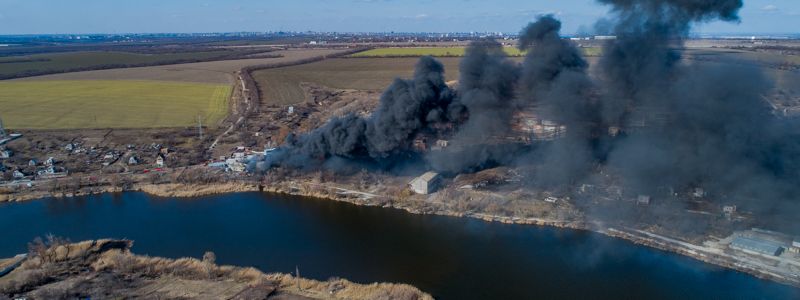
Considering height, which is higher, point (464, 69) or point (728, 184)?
point (464, 69)

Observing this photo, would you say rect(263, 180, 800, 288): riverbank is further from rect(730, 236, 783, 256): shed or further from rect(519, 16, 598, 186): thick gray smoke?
rect(519, 16, 598, 186): thick gray smoke

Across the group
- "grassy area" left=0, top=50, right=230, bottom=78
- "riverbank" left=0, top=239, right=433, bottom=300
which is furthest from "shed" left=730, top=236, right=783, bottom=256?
"grassy area" left=0, top=50, right=230, bottom=78

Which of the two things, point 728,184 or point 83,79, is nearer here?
point 728,184

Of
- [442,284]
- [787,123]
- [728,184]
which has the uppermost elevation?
[787,123]

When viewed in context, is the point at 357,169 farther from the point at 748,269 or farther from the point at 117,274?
the point at 748,269

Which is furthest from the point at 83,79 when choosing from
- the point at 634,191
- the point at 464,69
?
the point at 634,191

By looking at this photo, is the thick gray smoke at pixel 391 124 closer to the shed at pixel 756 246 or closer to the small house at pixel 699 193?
the small house at pixel 699 193

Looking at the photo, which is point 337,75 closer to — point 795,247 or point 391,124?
point 391,124
